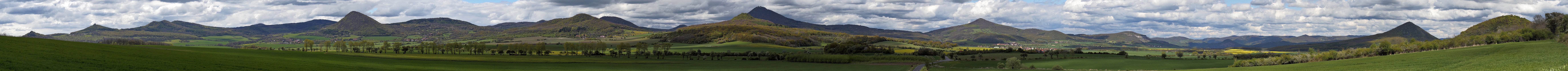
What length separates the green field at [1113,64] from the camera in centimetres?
8238

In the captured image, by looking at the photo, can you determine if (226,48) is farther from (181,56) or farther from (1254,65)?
(1254,65)

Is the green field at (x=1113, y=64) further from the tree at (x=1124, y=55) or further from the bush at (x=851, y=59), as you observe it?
the bush at (x=851, y=59)

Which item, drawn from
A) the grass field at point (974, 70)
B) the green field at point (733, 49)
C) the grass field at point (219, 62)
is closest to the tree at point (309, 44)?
the grass field at point (219, 62)

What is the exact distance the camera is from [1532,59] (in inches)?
1452

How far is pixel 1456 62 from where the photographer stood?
42.3 metres

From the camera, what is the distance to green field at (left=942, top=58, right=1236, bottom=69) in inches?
3243

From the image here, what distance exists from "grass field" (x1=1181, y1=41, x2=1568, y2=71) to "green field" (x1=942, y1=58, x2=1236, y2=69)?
16.5m

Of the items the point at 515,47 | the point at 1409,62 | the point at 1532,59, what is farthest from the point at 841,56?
the point at 1532,59

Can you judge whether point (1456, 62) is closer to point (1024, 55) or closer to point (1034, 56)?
point (1024, 55)

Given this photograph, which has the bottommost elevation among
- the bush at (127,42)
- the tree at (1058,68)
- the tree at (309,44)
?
the tree at (1058,68)

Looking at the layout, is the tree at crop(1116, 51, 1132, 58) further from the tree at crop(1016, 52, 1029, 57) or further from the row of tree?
the row of tree

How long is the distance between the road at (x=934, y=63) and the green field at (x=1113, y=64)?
11.0ft

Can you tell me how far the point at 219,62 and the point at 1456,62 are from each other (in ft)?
241

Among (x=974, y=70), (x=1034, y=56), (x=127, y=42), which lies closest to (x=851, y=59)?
(x=974, y=70)
